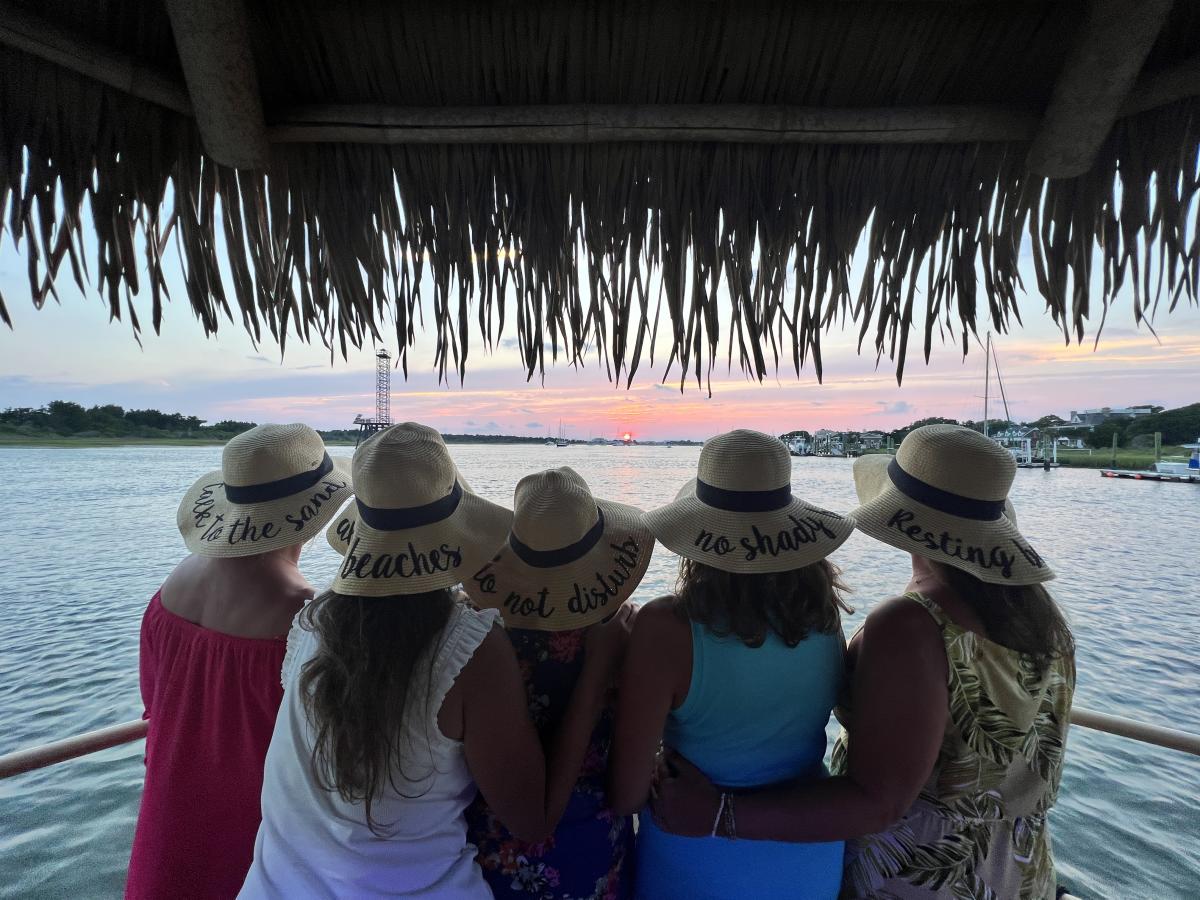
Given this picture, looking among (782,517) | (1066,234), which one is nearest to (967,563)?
(782,517)

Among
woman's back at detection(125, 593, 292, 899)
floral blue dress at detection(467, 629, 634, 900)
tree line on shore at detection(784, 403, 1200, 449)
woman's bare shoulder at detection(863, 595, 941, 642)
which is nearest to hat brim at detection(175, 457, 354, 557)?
woman's back at detection(125, 593, 292, 899)

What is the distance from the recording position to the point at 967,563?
42.4 inches

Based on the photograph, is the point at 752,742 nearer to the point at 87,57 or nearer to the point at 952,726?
the point at 952,726

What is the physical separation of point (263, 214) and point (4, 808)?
5.12 meters

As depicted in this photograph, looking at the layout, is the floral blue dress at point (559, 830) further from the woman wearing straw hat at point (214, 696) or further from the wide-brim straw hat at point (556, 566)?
the woman wearing straw hat at point (214, 696)

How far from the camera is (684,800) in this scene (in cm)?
111

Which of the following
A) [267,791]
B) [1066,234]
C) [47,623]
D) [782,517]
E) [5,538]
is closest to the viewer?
[267,791]

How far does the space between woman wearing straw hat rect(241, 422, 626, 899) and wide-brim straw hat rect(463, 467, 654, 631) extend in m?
0.15

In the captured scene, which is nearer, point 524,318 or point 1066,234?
point 1066,234

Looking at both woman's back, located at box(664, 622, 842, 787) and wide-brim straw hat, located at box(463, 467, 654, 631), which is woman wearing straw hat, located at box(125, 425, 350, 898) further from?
woman's back, located at box(664, 622, 842, 787)

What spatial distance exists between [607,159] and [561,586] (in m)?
1.11

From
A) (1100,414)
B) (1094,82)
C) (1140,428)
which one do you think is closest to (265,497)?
(1094,82)

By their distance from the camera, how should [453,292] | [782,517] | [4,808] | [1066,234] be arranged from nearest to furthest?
[782,517], [1066,234], [453,292], [4,808]

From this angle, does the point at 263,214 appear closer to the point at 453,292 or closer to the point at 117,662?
the point at 453,292
